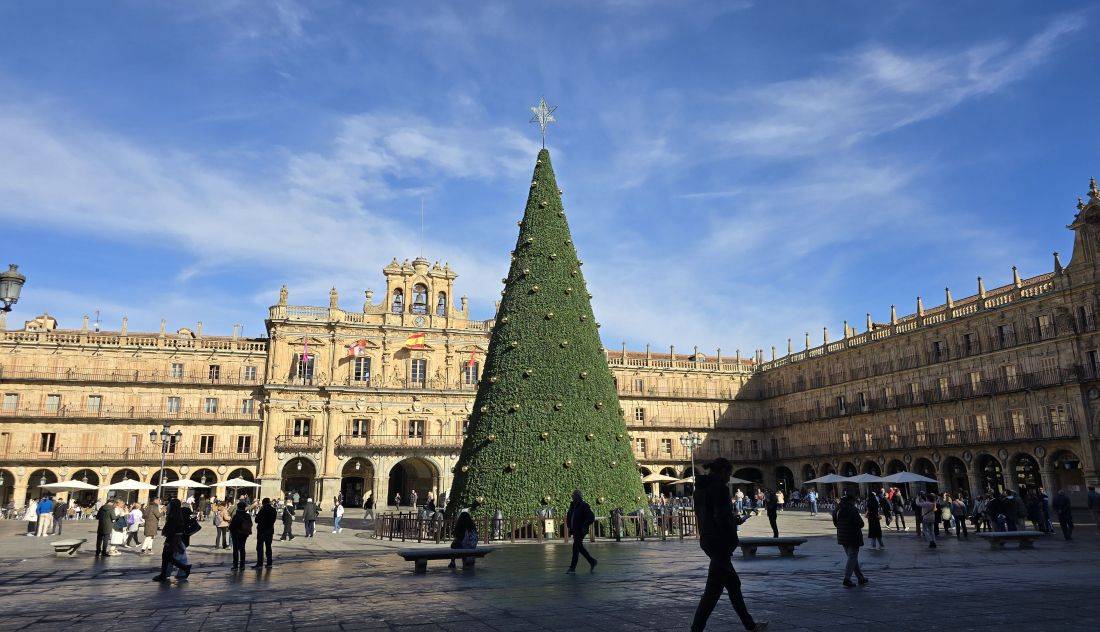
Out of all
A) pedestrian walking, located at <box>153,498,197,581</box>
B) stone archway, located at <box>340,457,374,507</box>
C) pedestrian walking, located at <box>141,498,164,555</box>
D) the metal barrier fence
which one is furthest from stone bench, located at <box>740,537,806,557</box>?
stone archway, located at <box>340,457,374,507</box>


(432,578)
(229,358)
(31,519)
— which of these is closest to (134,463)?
(229,358)

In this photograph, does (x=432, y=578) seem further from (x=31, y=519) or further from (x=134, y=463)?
(x=134, y=463)

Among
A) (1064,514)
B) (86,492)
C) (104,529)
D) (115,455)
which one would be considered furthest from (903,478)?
(86,492)

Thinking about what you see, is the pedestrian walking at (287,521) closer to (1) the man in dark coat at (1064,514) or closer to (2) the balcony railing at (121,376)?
(1) the man in dark coat at (1064,514)

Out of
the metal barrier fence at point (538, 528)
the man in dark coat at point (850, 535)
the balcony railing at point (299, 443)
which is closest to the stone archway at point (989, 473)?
the metal barrier fence at point (538, 528)

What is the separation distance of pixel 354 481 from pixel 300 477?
3654 mm

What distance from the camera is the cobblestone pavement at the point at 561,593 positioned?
7.15 m

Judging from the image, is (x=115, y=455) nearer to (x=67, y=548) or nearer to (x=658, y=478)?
(x=67, y=548)

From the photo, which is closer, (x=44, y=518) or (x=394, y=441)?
(x=44, y=518)

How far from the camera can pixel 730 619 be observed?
731 cm

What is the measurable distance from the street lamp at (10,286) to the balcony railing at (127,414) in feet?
126

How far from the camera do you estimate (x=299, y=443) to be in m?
45.6

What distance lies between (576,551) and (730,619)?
4252mm

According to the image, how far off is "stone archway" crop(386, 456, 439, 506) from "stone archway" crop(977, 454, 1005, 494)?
31.6 meters
